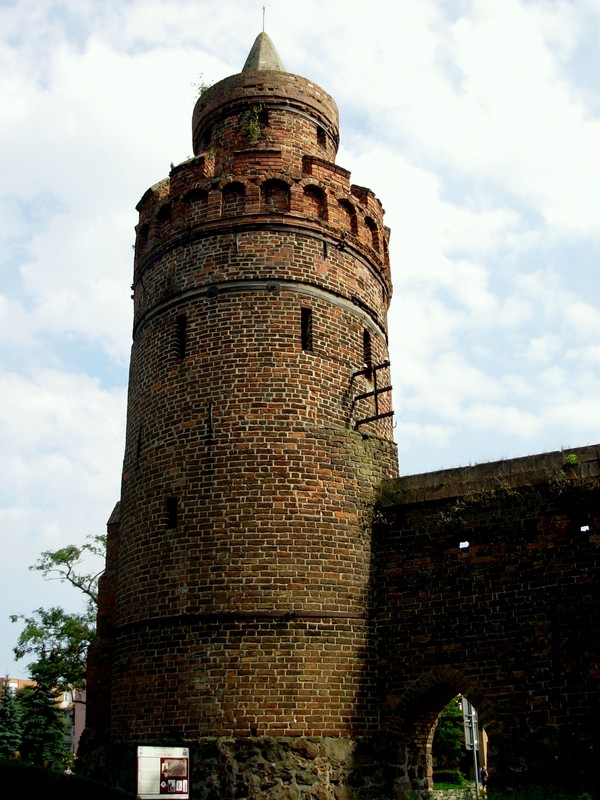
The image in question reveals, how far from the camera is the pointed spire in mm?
19422

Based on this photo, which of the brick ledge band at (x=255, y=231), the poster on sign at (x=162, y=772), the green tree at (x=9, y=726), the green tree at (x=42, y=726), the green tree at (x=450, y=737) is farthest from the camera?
the green tree at (x=9, y=726)

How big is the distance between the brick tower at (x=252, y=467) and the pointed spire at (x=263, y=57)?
111 centimetres

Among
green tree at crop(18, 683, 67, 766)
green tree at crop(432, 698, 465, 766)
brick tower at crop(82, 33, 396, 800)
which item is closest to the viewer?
brick tower at crop(82, 33, 396, 800)

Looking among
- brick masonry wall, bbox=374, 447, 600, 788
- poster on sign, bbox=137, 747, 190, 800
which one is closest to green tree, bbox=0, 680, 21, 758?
brick masonry wall, bbox=374, 447, 600, 788

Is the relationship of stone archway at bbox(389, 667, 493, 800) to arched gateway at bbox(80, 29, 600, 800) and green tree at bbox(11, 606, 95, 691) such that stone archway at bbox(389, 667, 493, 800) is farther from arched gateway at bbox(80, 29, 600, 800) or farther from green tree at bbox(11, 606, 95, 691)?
green tree at bbox(11, 606, 95, 691)

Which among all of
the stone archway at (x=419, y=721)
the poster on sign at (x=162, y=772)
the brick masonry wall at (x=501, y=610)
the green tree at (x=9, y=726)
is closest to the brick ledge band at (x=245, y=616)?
the brick masonry wall at (x=501, y=610)

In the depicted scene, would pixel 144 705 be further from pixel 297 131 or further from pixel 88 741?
pixel 297 131

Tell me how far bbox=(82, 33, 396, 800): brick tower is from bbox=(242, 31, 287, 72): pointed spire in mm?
1109

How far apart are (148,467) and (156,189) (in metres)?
6.25

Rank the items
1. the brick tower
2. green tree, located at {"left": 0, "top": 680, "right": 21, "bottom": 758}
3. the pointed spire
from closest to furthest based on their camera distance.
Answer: the brick tower
the pointed spire
green tree, located at {"left": 0, "top": 680, "right": 21, "bottom": 758}

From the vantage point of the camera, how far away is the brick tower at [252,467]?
43.2 feet

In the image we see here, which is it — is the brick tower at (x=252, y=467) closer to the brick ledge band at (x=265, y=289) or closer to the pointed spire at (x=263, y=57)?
the brick ledge band at (x=265, y=289)

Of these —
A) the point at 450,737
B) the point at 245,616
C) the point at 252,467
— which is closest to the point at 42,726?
the point at 450,737

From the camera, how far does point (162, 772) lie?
10812 mm
